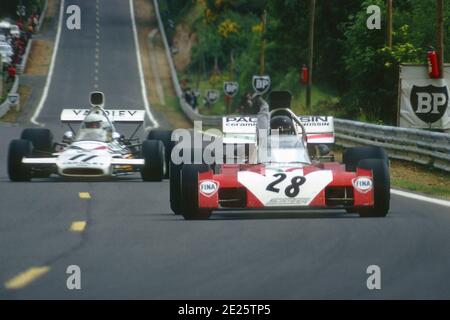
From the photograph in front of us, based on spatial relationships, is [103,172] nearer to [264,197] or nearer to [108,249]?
[264,197]

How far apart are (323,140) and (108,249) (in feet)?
24.3

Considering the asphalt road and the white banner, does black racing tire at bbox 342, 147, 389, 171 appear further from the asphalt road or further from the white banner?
the white banner

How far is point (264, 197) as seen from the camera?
1700cm

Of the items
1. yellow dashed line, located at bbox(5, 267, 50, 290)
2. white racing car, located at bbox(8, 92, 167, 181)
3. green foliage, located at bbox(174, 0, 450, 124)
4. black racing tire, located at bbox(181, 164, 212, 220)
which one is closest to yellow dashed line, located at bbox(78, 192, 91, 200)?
white racing car, located at bbox(8, 92, 167, 181)

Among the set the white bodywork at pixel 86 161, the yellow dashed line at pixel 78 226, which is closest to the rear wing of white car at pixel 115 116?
the white bodywork at pixel 86 161

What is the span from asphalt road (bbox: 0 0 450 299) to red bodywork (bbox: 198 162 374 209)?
23 centimetres

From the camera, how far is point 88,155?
24.2 m

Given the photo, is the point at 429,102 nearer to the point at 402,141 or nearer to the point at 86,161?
the point at 402,141

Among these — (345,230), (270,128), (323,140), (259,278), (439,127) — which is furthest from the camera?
(439,127)

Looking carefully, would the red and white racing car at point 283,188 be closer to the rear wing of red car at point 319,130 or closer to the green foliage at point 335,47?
the rear wing of red car at point 319,130

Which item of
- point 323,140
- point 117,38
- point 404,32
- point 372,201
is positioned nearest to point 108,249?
point 372,201

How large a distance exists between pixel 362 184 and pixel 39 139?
409 inches

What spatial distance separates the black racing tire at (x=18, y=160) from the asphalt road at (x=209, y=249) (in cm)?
136

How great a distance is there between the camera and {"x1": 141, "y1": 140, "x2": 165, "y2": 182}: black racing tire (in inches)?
975
